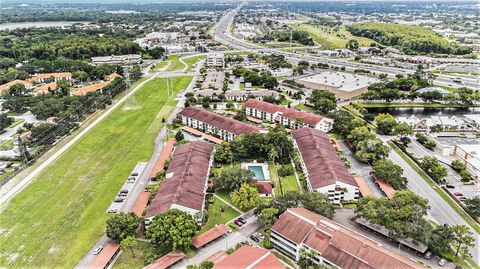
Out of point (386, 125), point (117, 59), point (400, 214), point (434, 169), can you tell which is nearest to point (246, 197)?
point (400, 214)

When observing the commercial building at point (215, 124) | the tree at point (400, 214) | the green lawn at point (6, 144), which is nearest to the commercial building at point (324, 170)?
the tree at point (400, 214)

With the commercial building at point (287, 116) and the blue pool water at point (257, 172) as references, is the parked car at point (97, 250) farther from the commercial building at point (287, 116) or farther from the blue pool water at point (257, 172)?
the commercial building at point (287, 116)

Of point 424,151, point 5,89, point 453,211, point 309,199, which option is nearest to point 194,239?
point 309,199

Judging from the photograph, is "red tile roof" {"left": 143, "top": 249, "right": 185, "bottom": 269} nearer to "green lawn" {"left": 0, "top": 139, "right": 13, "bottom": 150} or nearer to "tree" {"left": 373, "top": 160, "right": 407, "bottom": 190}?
"tree" {"left": 373, "top": 160, "right": 407, "bottom": 190}

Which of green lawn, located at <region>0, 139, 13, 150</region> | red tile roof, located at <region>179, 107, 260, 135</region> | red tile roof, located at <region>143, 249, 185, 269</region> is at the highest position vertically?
red tile roof, located at <region>179, 107, 260, 135</region>

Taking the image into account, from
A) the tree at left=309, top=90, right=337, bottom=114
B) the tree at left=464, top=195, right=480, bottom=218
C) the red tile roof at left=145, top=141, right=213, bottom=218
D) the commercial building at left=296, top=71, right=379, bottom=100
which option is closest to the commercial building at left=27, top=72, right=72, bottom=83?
the red tile roof at left=145, top=141, right=213, bottom=218

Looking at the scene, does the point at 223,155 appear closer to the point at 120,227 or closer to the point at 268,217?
the point at 268,217

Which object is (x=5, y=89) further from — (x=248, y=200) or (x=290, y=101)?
(x=248, y=200)
